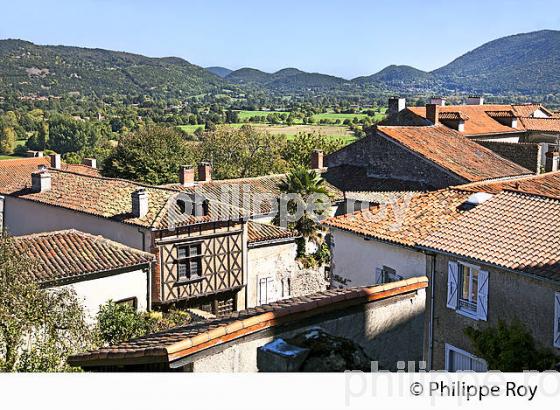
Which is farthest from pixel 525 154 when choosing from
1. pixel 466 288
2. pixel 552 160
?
pixel 466 288

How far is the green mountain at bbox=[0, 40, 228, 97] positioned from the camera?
111625 mm

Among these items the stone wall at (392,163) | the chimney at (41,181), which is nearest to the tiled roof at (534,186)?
the stone wall at (392,163)

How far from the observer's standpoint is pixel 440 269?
13094 mm

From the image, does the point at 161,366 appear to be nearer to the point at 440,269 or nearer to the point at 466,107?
the point at 440,269

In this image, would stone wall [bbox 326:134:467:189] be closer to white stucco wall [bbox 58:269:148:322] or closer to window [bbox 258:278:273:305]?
window [bbox 258:278:273:305]

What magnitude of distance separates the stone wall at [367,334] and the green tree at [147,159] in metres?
32.1

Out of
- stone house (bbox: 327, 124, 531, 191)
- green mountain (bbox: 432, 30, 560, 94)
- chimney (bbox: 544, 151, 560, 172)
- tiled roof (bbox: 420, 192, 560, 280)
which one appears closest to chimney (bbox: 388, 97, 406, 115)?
stone house (bbox: 327, 124, 531, 191)

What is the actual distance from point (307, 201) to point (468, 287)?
40.6 ft

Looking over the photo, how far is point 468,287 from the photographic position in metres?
12.6

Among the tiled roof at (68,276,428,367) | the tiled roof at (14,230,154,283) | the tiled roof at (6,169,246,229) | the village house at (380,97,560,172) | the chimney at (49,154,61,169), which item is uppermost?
the village house at (380,97,560,172)

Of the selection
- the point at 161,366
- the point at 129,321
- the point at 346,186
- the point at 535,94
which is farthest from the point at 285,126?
the point at 161,366

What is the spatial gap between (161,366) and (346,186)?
70.4ft

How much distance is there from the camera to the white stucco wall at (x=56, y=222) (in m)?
20.4

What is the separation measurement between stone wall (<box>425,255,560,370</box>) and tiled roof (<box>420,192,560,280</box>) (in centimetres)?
23
